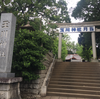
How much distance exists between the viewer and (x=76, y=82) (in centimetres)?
806

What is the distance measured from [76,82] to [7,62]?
5.20m

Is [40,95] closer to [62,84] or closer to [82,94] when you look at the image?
[62,84]

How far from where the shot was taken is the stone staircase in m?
6.81

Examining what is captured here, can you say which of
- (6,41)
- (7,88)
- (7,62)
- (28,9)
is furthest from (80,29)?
(7,88)

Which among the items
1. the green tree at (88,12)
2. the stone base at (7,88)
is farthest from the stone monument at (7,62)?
the green tree at (88,12)

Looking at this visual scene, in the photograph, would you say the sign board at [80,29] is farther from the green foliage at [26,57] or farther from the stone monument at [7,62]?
the stone monument at [7,62]

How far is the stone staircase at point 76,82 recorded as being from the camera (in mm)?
6812

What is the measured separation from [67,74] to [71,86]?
193cm

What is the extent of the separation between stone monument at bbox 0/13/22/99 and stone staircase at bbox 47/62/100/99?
2.89 meters

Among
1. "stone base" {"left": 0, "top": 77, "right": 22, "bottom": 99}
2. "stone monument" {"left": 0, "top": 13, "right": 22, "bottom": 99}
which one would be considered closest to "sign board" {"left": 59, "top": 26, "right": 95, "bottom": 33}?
"stone monument" {"left": 0, "top": 13, "right": 22, "bottom": 99}

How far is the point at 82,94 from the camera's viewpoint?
21.7 ft

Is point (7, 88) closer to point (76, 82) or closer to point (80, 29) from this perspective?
point (76, 82)

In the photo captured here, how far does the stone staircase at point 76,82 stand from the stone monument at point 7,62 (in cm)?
289

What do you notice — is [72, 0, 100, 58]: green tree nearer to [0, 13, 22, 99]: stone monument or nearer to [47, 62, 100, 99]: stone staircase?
[47, 62, 100, 99]: stone staircase
